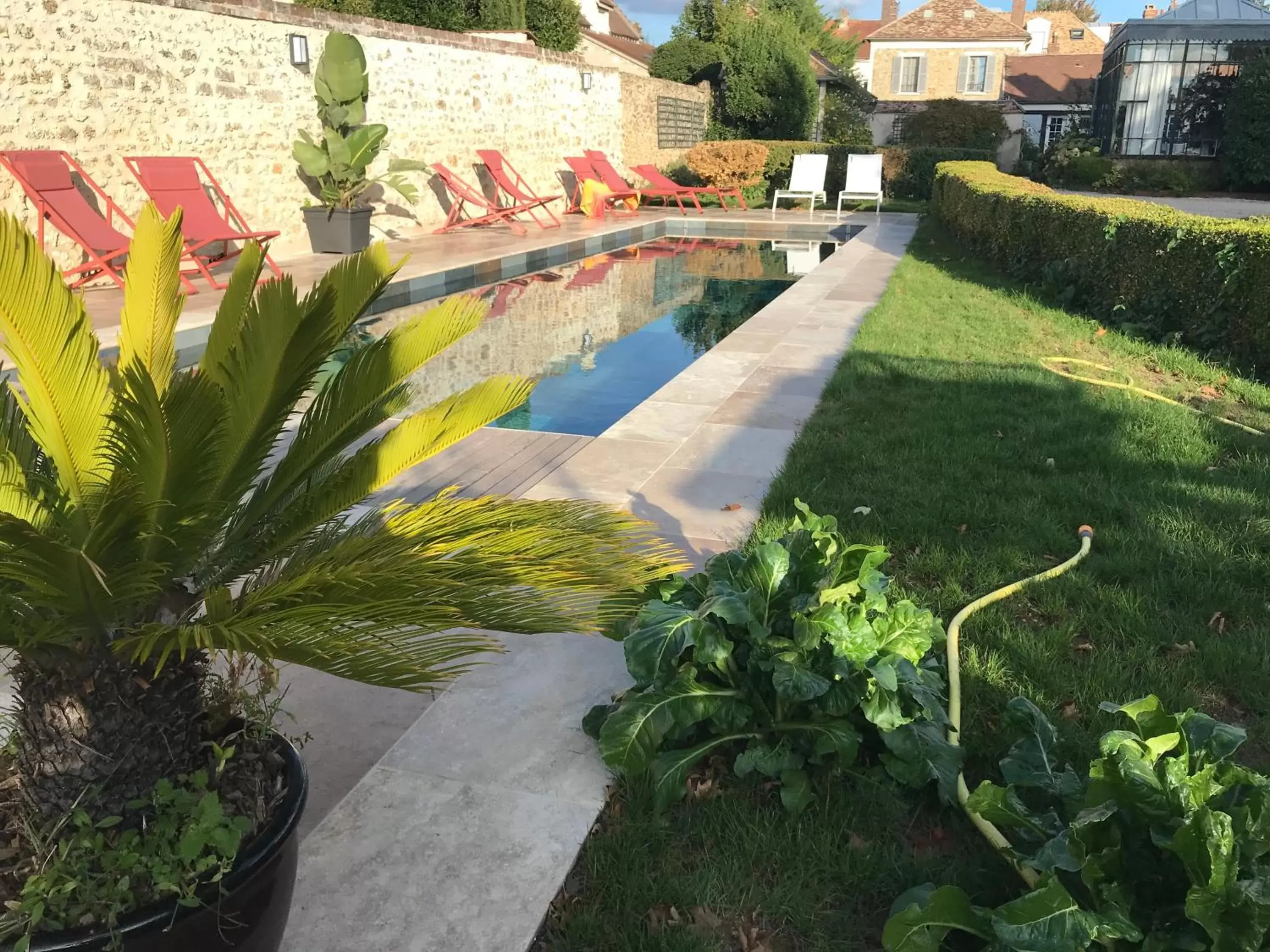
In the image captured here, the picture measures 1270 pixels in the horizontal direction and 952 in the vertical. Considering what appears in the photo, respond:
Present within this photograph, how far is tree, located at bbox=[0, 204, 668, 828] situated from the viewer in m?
1.46

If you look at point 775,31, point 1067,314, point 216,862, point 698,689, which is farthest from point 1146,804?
point 775,31

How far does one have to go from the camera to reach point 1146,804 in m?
1.66

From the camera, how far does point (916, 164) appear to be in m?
20.6

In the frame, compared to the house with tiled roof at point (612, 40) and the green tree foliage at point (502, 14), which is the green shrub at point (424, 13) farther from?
the house with tiled roof at point (612, 40)

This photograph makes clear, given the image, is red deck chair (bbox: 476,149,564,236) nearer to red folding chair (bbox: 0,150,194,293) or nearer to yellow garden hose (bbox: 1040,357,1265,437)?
red folding chair (bbox: 0,150,194,293)

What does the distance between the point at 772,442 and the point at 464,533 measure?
2.97 metres

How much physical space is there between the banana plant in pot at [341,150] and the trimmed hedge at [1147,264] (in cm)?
666

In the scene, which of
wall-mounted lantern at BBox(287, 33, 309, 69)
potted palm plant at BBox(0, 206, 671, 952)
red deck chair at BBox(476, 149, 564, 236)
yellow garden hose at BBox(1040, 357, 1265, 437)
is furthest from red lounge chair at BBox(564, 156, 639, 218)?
potted palm plant at BBox(0, 206, 671, 952)

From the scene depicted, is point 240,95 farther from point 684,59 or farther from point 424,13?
point 684,59

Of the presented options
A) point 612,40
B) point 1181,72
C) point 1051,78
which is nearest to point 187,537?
point 1181,72

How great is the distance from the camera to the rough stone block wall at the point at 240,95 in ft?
26.6

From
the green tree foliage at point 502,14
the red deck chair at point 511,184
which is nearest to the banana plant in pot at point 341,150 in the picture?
the red deck chair at point 511,184

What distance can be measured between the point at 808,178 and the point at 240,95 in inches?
393

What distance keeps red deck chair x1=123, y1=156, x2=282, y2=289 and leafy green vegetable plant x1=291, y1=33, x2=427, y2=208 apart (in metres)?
1.57
